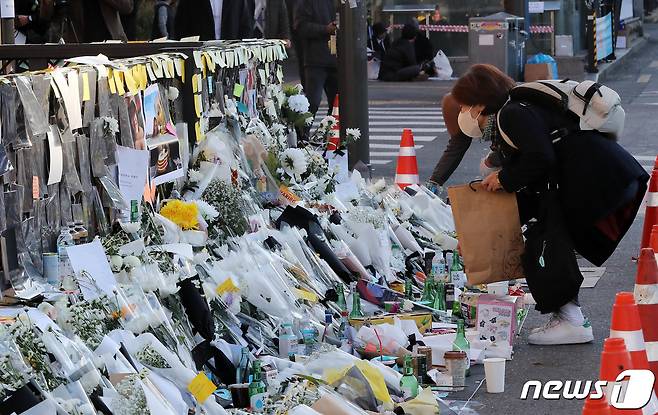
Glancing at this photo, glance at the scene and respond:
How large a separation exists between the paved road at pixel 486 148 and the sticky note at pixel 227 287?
124cm

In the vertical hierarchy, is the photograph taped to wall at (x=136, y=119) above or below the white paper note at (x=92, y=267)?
above

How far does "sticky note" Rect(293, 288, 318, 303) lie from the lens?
283 inches

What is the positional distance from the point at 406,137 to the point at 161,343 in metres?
6.15

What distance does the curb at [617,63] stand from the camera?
25816 millimetres

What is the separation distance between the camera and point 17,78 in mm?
5719

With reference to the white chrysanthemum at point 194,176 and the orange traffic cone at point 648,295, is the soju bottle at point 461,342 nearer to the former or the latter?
the orange traffic cone at point 648,295

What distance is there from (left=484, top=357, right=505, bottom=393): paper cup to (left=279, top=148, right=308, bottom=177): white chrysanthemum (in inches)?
102

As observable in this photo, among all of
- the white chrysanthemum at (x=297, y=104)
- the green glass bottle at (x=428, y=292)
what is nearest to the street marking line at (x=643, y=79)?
the white chrysanthemum at (x=297, y=104)

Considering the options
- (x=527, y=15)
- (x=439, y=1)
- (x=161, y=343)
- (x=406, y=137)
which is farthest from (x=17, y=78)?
(x=439, y=1)

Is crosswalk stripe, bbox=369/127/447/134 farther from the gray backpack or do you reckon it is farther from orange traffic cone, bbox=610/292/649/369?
orange traffic cone, bbox=610/292/649/369

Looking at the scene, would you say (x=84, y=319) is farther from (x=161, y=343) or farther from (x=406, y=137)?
(x=406, y=137)

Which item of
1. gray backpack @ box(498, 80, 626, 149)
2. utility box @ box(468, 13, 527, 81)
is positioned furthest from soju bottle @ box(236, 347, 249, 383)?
utility box @ box(468, 13, 527, 81)

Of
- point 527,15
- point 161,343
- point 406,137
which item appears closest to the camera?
point 161,343

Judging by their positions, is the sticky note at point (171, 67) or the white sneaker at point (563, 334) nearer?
the white sneaker at point (563, 334)
